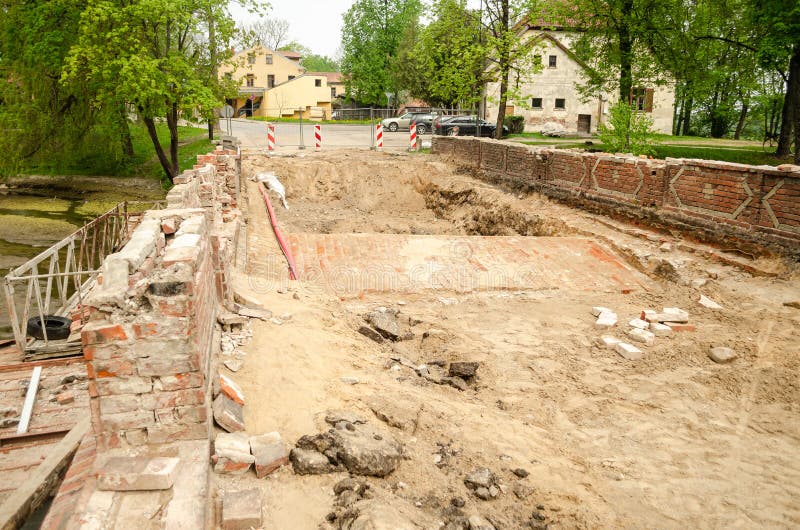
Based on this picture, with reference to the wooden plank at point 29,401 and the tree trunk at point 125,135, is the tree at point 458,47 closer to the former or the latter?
the tree trunk at point 125,135

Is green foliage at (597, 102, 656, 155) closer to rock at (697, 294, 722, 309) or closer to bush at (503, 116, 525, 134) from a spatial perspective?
rock at (697, 294, 722, 309)

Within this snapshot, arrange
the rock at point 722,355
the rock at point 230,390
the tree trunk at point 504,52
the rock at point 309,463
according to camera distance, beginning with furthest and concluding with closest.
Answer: the tree trunk at point 504,52 → the rock at point 722,355 → the rock at point 230,390 → the rock at point 309,463

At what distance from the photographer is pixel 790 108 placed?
66.5 feet

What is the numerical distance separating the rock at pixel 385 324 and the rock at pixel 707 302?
14.0 ft

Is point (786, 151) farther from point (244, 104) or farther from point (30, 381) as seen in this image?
point (244, 104)

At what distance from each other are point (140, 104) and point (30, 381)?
14.2 m

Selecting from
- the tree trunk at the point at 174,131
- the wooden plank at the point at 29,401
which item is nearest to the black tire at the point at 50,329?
the wooden plank at the point at 29,401

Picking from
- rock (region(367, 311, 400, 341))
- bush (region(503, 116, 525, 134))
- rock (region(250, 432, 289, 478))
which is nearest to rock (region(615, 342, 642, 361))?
rock (region(367, 311, 400, 341))

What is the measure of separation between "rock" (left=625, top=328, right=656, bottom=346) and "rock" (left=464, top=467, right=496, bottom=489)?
378 cm

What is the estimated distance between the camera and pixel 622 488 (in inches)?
167

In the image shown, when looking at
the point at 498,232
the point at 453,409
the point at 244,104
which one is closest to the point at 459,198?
the point at 498,232

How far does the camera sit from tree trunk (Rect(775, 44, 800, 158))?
18469 mm

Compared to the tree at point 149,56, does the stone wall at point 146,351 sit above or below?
below

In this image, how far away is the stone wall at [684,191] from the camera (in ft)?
28.5
